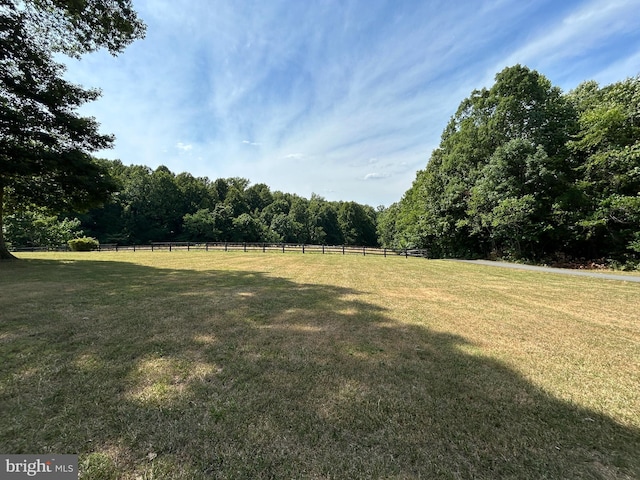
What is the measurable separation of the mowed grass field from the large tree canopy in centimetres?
1083

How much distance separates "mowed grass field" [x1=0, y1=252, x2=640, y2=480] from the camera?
2207 mm

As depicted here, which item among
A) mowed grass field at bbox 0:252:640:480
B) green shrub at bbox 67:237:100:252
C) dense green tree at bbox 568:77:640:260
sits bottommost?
mowed grass field at bbox 0:252:640:480

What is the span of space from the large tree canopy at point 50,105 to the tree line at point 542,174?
25.6 m

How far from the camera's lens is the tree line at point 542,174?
56.7 feet

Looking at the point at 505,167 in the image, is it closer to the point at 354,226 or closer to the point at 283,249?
the point at 283,249

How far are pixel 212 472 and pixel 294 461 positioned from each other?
0.62 meters

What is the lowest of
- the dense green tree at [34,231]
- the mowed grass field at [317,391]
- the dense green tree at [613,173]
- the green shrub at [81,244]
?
the mowed grass field at [317,391]

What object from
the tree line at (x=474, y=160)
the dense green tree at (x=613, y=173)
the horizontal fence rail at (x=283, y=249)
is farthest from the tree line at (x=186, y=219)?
the dense green tree at (x=613, y=173)

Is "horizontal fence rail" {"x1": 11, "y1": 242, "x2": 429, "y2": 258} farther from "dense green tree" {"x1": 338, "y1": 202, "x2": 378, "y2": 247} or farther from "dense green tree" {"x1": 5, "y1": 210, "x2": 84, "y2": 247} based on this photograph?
"dense green tree" {"x1": 338, "y1": 202, "x2": 378, "y2": 247}

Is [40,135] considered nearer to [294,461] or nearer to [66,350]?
[66,350]

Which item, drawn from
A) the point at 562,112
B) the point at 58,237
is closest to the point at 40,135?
the point at 58,237

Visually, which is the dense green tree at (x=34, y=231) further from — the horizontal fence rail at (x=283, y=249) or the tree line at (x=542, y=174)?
the tree line at (x=542, y=174)

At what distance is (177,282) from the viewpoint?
9.60m

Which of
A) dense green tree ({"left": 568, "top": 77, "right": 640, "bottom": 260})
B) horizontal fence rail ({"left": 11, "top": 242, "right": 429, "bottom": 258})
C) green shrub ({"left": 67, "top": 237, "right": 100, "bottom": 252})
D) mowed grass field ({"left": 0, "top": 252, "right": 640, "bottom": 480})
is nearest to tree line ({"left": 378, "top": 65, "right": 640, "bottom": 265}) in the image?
dense green tree ({"left": 568, "top": 77, "right": 640, "bottom": 260})
